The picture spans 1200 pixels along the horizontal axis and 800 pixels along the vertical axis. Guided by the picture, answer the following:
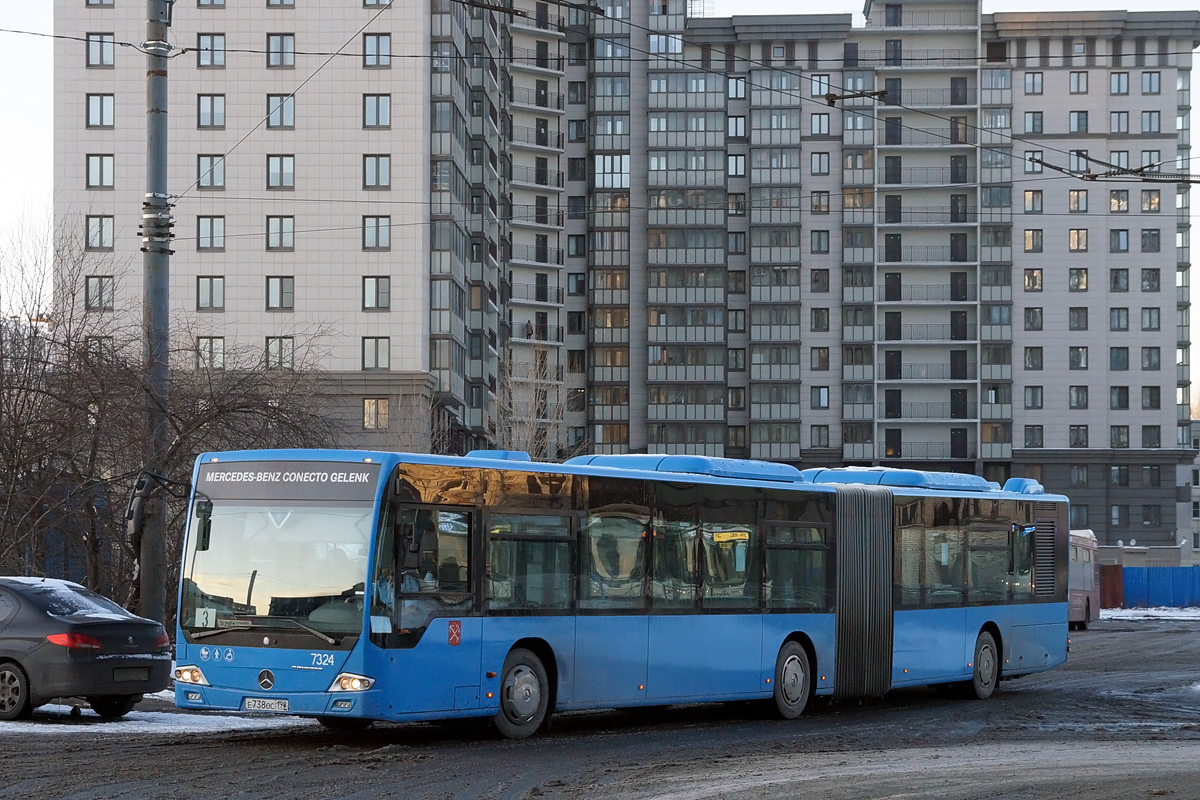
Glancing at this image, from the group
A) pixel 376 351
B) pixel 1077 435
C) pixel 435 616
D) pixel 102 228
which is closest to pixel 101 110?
pixel 102 228

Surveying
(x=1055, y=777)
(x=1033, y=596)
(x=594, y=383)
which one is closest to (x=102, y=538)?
(x=1033, y=596)

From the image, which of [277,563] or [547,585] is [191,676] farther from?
[547,585]

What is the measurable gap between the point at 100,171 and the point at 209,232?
5.44m

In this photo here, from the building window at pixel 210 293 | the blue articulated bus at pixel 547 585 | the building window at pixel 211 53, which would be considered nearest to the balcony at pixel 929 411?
the building window at pixel 210 293

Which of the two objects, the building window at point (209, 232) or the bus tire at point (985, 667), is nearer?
the bus tire at point (985, 667)

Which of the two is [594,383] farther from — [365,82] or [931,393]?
[365,82]

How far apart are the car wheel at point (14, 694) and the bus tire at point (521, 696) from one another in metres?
4.68

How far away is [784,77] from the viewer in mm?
111562

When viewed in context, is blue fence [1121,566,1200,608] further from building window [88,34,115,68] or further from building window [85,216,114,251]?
building window [88,34,115,68]

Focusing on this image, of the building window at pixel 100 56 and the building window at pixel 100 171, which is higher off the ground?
the building window at pixel 100 56

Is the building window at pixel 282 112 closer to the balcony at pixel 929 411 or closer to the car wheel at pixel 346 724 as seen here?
the balcony at pixel 929 411

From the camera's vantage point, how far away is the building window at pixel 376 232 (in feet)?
237

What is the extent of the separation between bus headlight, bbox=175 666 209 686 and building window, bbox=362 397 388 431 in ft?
181

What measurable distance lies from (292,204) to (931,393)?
49.8m
